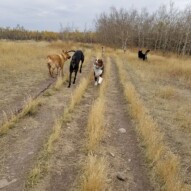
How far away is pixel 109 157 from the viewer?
5.35 meters

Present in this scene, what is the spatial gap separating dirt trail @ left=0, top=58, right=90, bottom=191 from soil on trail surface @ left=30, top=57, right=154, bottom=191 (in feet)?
1.17

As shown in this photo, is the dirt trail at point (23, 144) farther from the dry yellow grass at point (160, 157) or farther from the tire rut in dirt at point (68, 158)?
the dry yellow grass at point (160, 157)

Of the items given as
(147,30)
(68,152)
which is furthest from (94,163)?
(147,30)

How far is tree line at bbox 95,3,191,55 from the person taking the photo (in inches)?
2125

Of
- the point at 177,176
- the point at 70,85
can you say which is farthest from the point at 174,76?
the point at 177,176

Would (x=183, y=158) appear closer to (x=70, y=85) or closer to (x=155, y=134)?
(x=155, y=134)

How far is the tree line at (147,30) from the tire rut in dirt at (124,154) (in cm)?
4522

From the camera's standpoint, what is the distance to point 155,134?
652cm

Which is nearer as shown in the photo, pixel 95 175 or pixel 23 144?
pixel 95 175

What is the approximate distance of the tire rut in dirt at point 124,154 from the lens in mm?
4537

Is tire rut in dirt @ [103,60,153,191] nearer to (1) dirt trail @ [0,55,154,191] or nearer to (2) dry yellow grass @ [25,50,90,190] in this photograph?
(1) dirt trail @ [0,55,154,191]

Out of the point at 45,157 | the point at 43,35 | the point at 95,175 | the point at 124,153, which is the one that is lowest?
the point at 43,35

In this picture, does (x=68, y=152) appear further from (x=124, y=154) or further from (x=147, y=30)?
(x=147, y=30)

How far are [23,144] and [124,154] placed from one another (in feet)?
6.36
